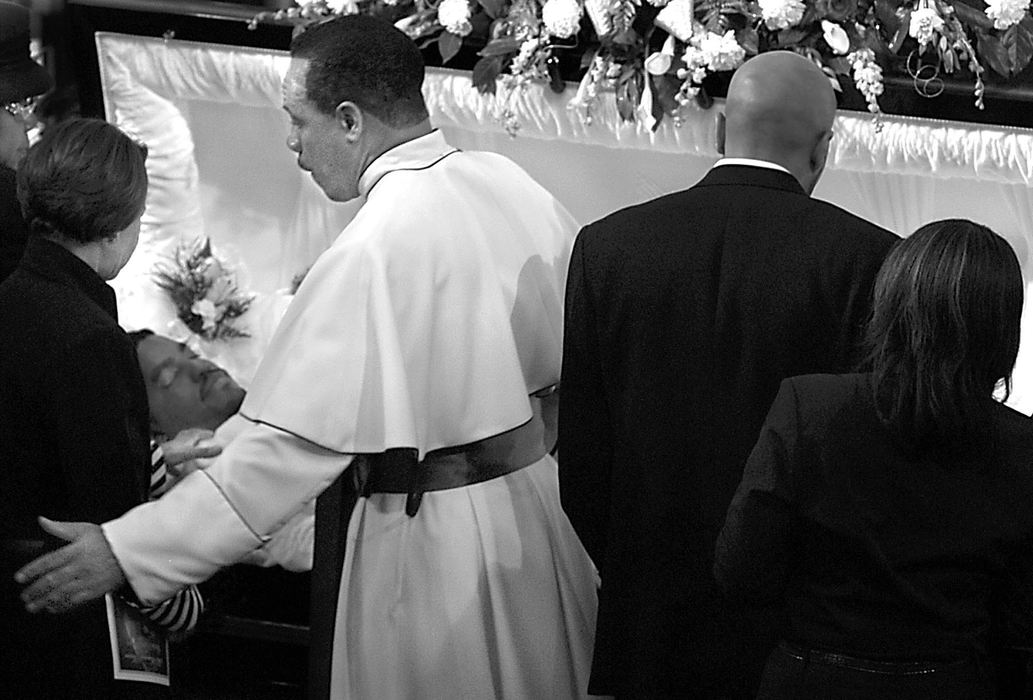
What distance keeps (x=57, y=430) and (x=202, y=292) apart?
1.56m

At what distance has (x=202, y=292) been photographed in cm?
340

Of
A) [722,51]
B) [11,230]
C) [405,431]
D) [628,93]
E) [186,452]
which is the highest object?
[722,51]

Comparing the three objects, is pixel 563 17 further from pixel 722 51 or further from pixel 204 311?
pixel 204 311

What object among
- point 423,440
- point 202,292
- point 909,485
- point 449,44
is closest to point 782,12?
point 449,44

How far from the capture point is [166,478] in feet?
7.11

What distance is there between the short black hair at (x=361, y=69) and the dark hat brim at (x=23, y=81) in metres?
0.46

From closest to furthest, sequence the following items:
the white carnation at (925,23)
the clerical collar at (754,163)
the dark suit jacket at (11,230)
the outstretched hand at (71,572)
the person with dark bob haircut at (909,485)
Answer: the person with dark bob haircut at (909,485), the outstretched hand at (71,572), the clerical collar at (754,163), the dark suit jacket at (11,230), the white carnation at (925,23)

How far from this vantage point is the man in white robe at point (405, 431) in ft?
6.18

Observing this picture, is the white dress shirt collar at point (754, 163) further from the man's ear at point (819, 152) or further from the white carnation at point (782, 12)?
the white carnation at point (782, 12)

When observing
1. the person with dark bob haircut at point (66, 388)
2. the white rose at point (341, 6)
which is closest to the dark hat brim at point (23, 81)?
the person with dark bob haircut at point (66, 388)

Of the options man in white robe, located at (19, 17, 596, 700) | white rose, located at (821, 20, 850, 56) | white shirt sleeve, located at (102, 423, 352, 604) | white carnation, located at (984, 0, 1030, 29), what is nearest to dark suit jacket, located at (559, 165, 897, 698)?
man in white robe, located at (19, 17, 596, 700)

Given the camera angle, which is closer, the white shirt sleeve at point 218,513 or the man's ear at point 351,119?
the white shirt sleeve at point 218,513

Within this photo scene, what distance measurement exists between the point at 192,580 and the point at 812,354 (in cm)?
88

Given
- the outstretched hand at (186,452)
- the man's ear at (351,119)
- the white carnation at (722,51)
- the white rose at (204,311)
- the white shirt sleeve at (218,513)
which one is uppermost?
the white carnation at (722,51)
